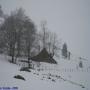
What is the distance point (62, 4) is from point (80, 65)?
1436mm

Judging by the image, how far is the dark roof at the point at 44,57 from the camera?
2576 millimetres

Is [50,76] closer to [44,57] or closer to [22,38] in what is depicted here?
[44,57]

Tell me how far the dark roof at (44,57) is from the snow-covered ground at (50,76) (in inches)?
3.4

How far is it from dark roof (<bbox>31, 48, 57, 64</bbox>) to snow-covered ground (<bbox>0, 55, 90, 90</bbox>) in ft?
0.28

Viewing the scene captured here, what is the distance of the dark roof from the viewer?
101 inches

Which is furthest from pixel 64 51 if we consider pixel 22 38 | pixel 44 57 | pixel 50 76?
pixel 22 38

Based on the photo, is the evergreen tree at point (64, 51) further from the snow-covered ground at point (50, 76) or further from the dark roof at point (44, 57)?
the dark roof at point (44, 57)

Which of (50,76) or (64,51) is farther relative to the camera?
(64,51)

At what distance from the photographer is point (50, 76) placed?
2.51 metres

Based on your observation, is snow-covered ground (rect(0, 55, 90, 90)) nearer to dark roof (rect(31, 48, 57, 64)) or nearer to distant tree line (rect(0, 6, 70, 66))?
dark roof (rect(31, 48, 57, 64))

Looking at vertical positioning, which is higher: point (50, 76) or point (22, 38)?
point (22, 38)

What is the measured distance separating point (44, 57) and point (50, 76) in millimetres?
402

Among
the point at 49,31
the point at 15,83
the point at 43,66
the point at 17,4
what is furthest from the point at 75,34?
the point at 15,83

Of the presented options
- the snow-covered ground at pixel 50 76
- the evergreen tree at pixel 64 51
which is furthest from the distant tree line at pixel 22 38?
the snow-covered ground at pixel 50 76
